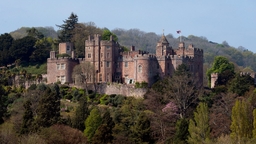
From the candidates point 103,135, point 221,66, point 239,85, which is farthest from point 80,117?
point 221,66

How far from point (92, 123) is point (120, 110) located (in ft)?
19.1

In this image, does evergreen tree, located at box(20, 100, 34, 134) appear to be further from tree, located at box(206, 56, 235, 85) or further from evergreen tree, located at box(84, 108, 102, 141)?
tree, located at box(206, 56, 235, 85)

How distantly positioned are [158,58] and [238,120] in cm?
1904

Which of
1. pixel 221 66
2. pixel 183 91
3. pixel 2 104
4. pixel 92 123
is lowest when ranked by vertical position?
pixel 92 123

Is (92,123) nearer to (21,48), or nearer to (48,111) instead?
(48,111)

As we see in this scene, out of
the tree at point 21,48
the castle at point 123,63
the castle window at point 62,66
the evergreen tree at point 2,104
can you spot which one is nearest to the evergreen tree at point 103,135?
the evergreen tree at point 2,104

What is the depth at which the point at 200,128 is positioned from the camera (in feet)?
159

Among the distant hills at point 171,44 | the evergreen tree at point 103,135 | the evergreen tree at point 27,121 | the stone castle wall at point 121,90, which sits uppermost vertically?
the distant hills at point 171,44

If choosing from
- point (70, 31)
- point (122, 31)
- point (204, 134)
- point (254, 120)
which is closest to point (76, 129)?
point (204, 134)

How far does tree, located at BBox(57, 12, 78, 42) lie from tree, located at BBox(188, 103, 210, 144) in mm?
35542

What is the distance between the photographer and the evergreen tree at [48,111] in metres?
51.3

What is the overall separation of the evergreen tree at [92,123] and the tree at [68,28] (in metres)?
30.8

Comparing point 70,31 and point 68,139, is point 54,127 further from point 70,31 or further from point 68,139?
point 70,31

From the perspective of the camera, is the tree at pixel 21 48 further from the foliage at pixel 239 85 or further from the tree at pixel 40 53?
the foliage at pixel 239 85
